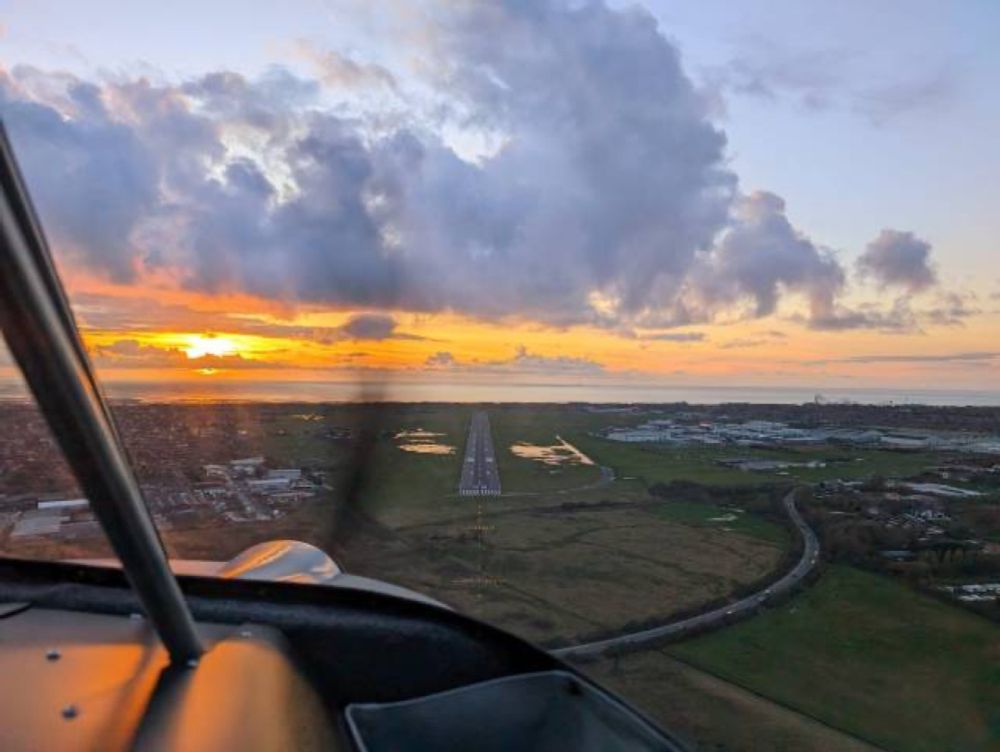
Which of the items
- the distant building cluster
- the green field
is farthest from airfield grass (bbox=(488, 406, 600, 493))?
the distant building cluster

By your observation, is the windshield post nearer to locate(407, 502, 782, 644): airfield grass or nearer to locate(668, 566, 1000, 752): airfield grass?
locate(407, 502, 782, 644): airfield grass

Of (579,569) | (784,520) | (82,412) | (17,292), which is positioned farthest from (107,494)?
(784,520)

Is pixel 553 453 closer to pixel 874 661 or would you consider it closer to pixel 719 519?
pixel 719 519

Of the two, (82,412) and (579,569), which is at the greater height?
(82,412)

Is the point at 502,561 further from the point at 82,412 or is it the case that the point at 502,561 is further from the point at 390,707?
the point at 82,412

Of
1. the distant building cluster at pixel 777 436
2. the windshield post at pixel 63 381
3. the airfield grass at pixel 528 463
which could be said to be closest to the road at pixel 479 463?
the airfield grass at pixel 528 463

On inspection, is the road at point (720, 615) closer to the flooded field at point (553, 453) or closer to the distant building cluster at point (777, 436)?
the flooded field at point (553, 453)
